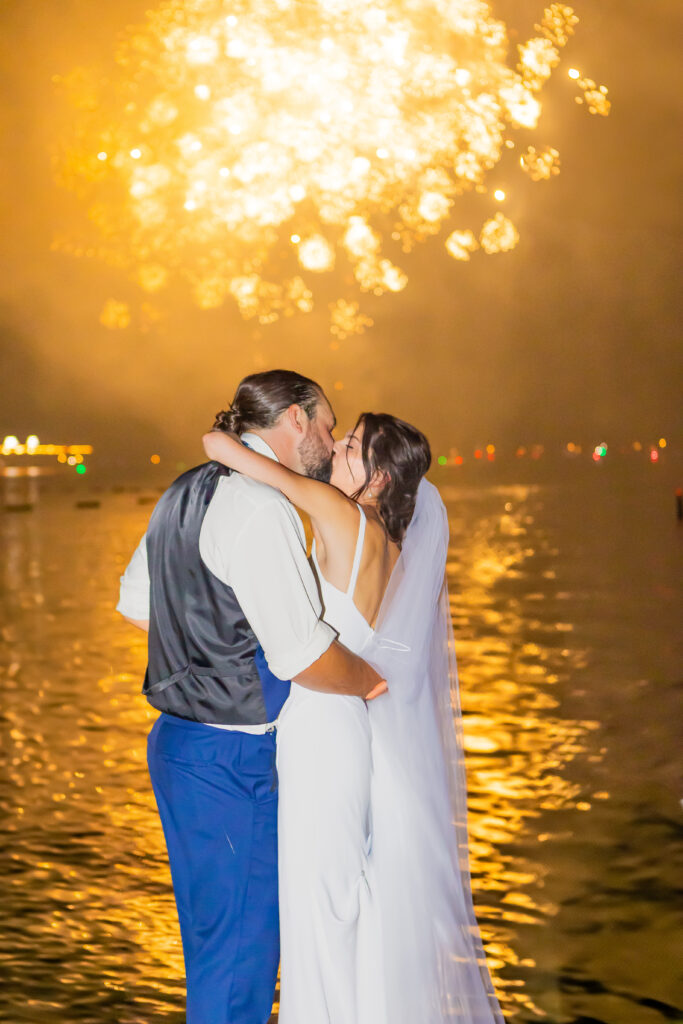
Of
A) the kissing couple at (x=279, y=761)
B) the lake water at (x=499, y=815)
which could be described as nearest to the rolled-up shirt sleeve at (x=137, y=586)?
the kissing couple at (x=279, y=761)

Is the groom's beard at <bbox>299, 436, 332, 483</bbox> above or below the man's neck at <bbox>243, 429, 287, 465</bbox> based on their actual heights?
below

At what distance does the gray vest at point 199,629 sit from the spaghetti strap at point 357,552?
1.46 feet

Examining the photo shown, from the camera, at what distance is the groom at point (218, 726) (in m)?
2.92

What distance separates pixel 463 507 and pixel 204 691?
4209cm

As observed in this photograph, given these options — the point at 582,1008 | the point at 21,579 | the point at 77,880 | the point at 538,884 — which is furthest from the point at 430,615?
the point at 21,579

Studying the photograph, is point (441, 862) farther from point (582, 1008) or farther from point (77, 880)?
point (77, 880)

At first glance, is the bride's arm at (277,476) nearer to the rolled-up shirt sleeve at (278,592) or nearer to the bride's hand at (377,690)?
the rolled-up shirt sleeve at (278,592)

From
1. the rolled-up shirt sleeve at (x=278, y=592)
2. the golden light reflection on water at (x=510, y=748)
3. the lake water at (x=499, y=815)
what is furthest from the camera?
the golden light reflection on water at (x=510, y=748)

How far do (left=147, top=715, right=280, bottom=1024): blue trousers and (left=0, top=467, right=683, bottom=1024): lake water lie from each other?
4.90 feet

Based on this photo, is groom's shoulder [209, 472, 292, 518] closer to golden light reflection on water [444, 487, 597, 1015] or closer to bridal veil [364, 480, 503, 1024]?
bridal veil [364, 480, 503, 1024]

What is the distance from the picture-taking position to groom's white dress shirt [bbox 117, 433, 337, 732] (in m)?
2.77

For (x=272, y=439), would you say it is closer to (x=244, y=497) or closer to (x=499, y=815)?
(x=244, y=497)

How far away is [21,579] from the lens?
2103cm

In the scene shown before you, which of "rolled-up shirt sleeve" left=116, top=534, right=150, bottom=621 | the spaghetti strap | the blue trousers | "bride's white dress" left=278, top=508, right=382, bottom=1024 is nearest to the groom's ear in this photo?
the spaghetti strap
